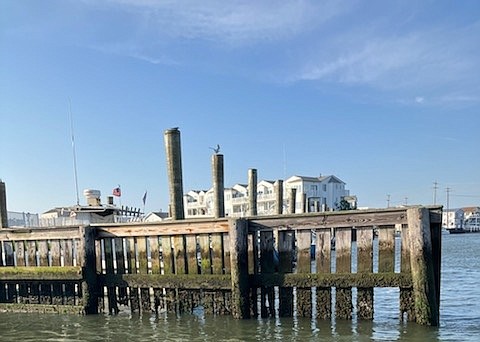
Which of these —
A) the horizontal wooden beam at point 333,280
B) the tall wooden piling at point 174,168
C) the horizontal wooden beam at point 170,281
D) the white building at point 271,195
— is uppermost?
the tall wooden piling at point 174,168

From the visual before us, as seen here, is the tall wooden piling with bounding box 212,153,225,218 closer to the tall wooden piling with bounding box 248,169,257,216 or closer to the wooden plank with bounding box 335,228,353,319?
the wooden plank with bounding box 335,228,353,319

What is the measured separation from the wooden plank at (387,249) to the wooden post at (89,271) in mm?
7457

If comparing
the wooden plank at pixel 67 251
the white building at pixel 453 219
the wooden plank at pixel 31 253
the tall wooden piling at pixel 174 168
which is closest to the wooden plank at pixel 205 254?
the tall wooden piling at pixel 174 168

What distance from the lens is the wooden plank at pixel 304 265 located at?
11.2m

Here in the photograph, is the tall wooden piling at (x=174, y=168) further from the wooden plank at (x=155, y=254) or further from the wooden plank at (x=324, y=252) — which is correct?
the wooden plank at (x=324, y=252)

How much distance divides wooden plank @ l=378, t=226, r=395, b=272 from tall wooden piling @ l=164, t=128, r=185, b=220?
17.8 ft

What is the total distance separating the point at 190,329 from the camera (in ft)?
36.5

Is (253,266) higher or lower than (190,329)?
higher

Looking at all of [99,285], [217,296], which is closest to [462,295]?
[217,296]

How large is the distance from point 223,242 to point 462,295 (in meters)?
10.6

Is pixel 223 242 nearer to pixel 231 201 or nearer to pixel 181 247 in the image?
pixel 181 247

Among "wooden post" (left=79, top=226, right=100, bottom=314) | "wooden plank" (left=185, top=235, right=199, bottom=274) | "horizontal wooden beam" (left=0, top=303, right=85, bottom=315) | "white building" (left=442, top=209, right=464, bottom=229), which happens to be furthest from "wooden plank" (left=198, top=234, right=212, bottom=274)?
"white building" (left=442, top=209, right=464, bottom=229)

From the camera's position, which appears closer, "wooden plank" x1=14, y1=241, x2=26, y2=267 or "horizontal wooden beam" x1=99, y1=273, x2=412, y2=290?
"horizontal wooden beam" x1=99, y1=273, x2=412, y2=290

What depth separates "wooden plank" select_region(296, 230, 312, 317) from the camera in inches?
441
